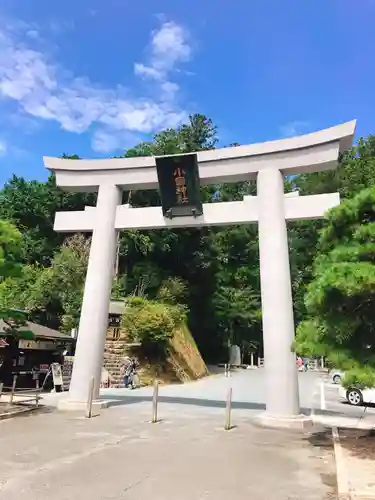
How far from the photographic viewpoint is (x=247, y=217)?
13.2 metres

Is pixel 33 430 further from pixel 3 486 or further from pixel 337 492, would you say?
pixel 337 492

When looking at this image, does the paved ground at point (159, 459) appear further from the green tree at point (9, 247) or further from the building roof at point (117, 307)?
the building roof at point (117, 307)

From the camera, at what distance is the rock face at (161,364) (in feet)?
75.9

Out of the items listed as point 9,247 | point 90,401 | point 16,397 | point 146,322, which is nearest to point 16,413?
point 90,401

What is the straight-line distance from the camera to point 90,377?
42.5ft

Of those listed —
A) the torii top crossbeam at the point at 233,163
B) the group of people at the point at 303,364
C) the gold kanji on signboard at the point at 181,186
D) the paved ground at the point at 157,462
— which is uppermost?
the torii top crossbeam at the point at 233,163

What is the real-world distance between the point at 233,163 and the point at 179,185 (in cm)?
176

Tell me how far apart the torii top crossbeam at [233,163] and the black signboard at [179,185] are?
1.20ft

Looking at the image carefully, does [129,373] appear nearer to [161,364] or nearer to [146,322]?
[146,322]

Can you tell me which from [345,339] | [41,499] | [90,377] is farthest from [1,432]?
[345,339]

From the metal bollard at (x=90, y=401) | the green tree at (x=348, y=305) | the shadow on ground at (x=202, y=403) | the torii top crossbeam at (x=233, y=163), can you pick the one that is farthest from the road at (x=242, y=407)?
the torii top crossbeam at (x=233, y=163)

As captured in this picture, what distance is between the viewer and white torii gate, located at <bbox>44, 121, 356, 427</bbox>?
38.2 ft

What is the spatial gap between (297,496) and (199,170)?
10.0 m

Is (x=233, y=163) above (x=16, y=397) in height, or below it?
above
